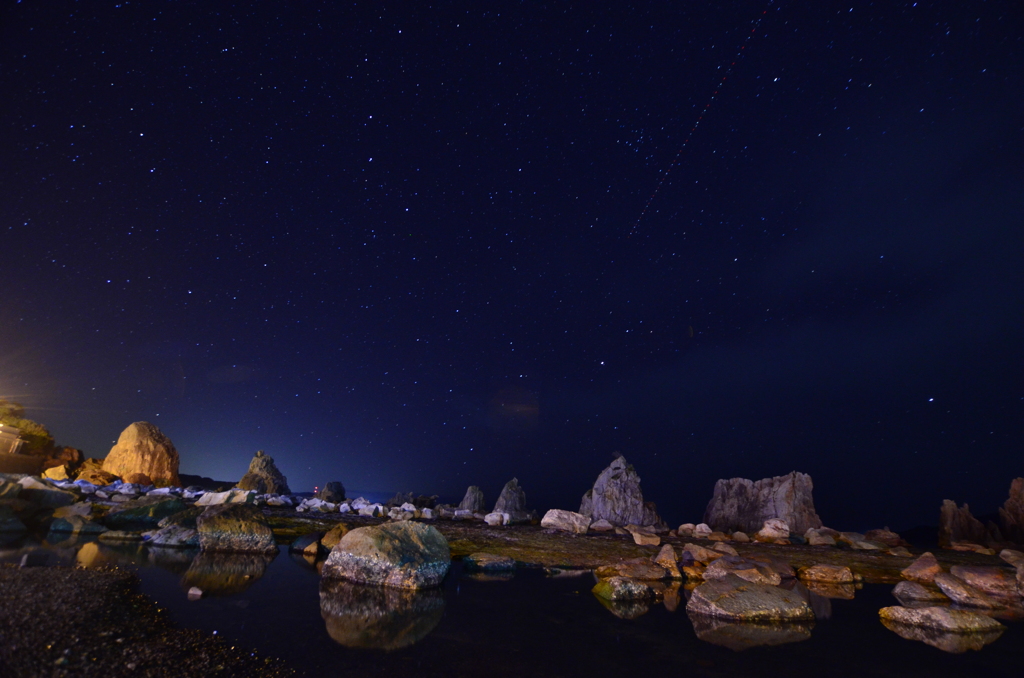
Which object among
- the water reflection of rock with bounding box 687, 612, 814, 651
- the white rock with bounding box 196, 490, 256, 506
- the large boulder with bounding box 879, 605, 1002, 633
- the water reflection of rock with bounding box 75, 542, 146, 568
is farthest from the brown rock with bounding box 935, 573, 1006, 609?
Result: the white rock with bounding box 196, 490, 256, 506

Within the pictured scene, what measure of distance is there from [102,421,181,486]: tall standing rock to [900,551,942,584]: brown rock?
55.8 meters

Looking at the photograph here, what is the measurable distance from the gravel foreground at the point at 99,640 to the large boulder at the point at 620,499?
5027cm

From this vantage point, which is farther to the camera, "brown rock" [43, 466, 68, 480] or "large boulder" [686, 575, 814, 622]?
"brown rock" [43, 466, 68, 480]

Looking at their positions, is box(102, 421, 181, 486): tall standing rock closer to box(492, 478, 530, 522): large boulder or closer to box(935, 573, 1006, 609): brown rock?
box(492, 478, 530, 522): large boulder

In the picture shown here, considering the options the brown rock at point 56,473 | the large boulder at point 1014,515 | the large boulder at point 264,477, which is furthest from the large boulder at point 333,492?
the large boulder at point 1014,515

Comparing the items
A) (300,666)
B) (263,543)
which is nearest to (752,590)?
(300,666)

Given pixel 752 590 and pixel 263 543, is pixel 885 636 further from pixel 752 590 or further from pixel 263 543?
pixel 263 543

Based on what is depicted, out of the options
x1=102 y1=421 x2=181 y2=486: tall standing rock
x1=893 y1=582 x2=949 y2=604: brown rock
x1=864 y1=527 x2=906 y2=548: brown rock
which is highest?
x1=102 y1=421 x2=181 y2=486: tall standing rock

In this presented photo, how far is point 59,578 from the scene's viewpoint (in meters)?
10.7

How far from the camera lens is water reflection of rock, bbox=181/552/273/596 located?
38.8ft

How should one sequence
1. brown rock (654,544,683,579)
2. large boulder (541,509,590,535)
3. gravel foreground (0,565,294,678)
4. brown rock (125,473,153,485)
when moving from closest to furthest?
1. gravel foreground (0,565,294,678)
2. brown rock (654,544,683,579)
3. large boulder (541,509,590,535)
4. brown rock (125,473,153,485)

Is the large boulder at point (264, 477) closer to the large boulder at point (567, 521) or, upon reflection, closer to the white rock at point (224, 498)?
the white rock at point (224, 498)

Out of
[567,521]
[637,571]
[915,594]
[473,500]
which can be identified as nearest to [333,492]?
[473,500]

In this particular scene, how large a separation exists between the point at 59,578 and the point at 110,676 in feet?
24.3
